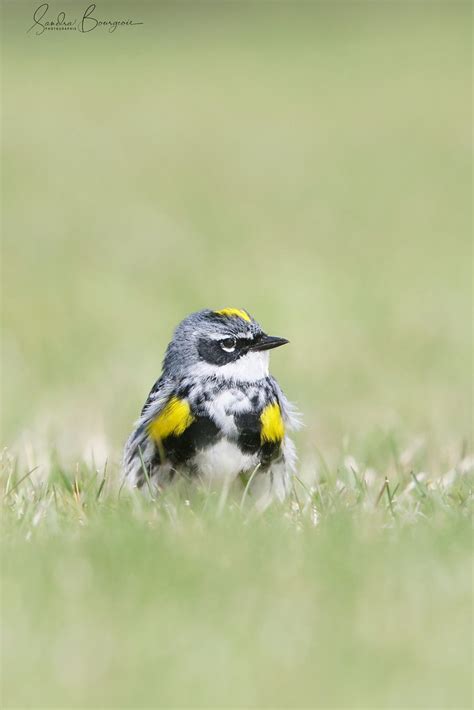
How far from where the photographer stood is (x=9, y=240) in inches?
570

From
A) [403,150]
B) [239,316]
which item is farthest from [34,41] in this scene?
[239,316]

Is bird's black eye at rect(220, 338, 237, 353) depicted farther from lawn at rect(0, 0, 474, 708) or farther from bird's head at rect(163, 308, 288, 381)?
lawn at rect(0, 0, 474, 708)

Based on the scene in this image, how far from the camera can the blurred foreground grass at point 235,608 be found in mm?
3848

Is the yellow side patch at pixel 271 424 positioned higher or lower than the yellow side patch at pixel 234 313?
lower

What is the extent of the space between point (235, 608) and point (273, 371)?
561cm

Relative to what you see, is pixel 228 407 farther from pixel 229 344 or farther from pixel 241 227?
pixel 241 227

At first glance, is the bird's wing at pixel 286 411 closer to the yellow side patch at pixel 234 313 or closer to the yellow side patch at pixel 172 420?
the yellow side patch at pixel 234 313

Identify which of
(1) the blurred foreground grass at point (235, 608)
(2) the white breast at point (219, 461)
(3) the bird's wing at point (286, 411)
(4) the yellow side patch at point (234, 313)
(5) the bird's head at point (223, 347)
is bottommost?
(1) the blurred foreground grass at point (235, 608)

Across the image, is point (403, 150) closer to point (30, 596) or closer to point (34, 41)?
point (34, 41)

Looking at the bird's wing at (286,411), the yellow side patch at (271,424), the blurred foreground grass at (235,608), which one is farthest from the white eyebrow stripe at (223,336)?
the blurred foreground grass at (235,608)

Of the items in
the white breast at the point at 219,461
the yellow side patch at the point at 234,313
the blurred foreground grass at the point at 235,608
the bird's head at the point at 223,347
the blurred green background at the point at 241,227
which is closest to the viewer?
the blurred foreground grass at the point at 235,608

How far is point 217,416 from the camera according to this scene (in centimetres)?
587

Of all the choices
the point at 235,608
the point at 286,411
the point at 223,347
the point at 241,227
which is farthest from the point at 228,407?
the point at 241,227

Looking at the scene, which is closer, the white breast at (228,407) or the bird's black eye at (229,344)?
the white breast at (228,407)
